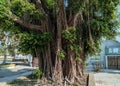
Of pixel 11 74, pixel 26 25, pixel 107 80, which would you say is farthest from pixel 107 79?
pixel 26 25

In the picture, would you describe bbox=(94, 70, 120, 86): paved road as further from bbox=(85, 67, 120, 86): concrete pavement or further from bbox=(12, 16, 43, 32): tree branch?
bbox=(12, 16, 43, 32): tree branch

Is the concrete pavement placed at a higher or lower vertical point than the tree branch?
lower

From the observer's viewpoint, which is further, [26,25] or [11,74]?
[11,74]

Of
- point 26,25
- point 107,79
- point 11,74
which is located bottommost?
point 107,79

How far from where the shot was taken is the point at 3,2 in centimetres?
1177

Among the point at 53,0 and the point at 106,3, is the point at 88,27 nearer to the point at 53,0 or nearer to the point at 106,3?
the point at 106,3

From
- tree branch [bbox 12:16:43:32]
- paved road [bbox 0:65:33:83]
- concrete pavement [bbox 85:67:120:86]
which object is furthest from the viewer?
concrete pavement [bbox 85:67:120:86]

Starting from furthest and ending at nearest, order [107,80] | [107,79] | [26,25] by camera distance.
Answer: [107,79] < [107,80] < [26,25]

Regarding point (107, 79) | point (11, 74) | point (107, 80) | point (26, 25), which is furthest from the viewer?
point (11, 74)

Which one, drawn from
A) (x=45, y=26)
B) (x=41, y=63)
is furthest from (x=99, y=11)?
(x=41, y=63)

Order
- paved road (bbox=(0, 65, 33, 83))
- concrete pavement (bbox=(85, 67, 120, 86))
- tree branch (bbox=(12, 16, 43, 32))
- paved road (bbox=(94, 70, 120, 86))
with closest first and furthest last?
tree branch (bbox=(12, 16, 43, 32)) < paved road (bbox=(94, 70, 120, 86)) < paved road (bbox=(0, 65, 33, 83)) < concrete pavement (bbox=(85, 67, 120, 86))

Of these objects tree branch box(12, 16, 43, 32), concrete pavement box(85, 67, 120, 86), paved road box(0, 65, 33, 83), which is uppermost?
tree branch box(12, 16, 43, 32)

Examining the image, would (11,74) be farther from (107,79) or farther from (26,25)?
(26,25)

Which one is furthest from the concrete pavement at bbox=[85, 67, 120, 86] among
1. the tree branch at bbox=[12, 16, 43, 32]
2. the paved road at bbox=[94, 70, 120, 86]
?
the tree branch at bbox=[12, 16, 43, 32]
